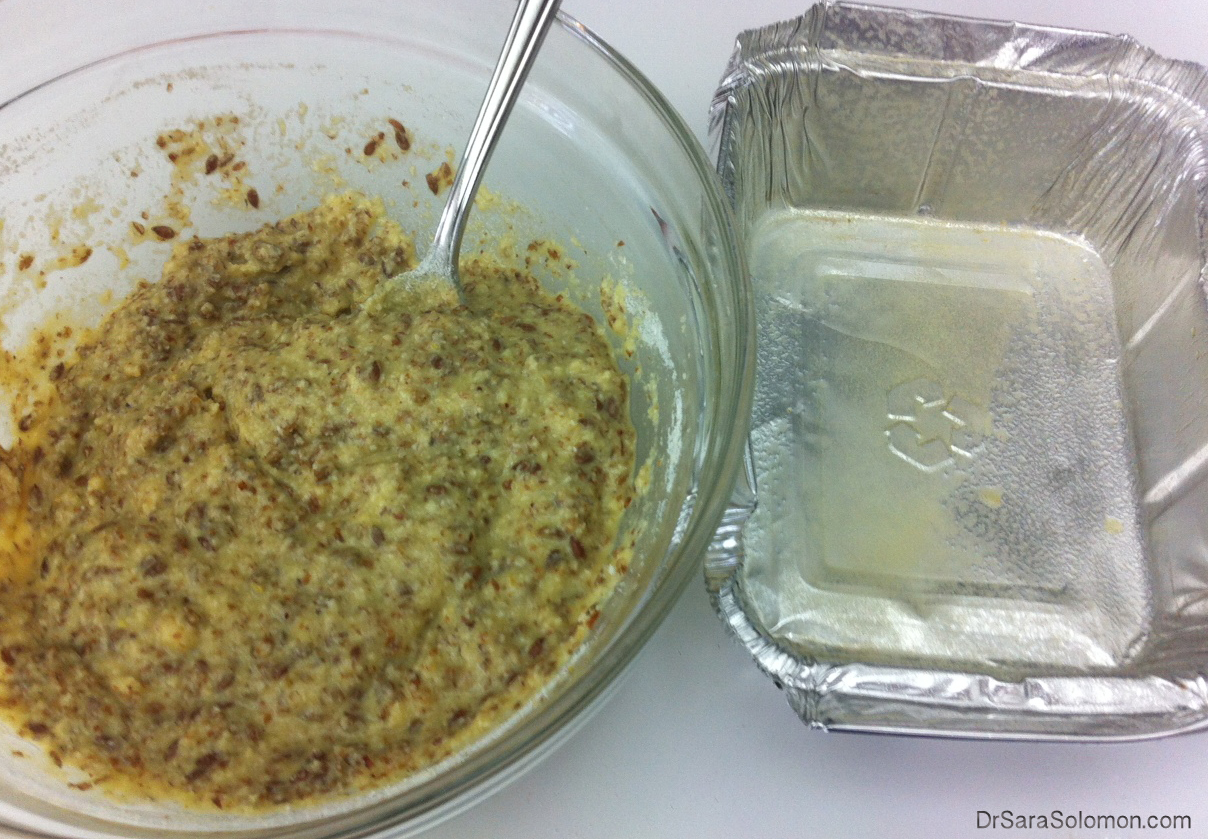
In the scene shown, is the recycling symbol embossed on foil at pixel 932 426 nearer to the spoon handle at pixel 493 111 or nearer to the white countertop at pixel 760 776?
the white countertop at pixel 760 776

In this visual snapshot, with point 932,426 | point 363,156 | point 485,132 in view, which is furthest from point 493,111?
point 932,426

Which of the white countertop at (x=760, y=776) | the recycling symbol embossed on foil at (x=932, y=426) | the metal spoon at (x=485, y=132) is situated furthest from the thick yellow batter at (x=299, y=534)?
the recycling symbol embossed on foil at (x=932, y=426)

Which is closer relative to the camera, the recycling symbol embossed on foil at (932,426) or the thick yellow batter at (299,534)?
the thick yellow batter at (299,534)

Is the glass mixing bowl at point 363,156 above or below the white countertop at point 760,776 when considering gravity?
above

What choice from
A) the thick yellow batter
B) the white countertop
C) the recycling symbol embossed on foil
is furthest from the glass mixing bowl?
the recycling symbol embossed on foil

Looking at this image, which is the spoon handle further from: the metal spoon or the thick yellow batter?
the thick yellow batter
